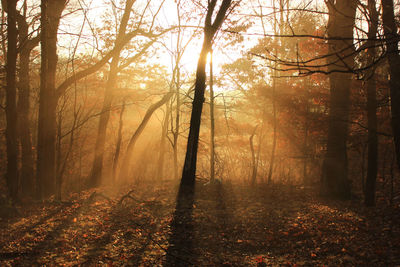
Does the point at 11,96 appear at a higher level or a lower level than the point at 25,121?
higher

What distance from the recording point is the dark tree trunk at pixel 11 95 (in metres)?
7.80

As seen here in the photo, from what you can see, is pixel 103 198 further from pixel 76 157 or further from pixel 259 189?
pixel 76 157

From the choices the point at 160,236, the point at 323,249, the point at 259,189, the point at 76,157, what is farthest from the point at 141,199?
the point at 76,157

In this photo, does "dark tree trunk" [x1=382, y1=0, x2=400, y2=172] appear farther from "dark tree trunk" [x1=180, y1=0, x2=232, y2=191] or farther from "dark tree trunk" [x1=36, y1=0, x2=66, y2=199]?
"dark tree trunk" [x1=36, y1=0, x2=66, y2=199]

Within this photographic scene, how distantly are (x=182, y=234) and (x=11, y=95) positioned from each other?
21.6ft

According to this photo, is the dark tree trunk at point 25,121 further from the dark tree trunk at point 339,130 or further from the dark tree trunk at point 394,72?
the dark tree trunk at point 394,72

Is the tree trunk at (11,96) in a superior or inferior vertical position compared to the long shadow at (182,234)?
superior

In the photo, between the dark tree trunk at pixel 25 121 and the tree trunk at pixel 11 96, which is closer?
the tree trunk at pixel 11 96

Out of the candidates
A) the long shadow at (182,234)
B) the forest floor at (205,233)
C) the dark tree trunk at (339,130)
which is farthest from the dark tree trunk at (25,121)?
the dark tree trunk at (339,130)

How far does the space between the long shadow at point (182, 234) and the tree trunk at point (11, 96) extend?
516 centimetres

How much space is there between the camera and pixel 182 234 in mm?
6148

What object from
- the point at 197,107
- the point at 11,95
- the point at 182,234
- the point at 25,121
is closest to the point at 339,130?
the point at 197,107

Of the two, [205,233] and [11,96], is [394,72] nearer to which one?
[205,233]

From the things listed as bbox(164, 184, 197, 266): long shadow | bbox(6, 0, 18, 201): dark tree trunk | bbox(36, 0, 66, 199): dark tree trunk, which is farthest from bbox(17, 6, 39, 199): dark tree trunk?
bbox(164, 184, 197, 266): long shadow
